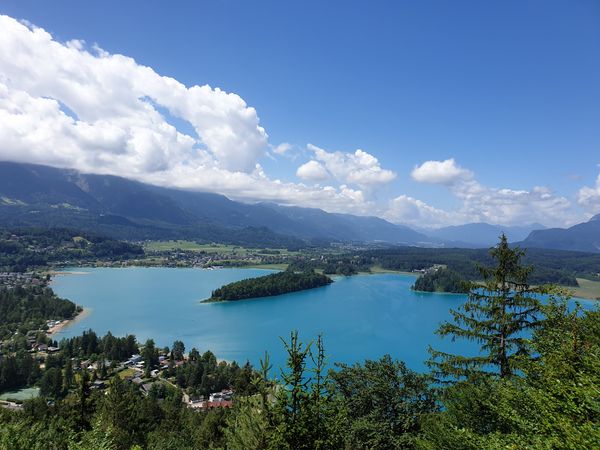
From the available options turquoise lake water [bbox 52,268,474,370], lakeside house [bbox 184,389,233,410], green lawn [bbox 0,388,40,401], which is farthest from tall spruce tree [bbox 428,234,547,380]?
green lawn [bbox 0,388,40,401]

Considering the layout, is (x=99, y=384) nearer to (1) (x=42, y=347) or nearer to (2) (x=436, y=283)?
(1) (x=42, y=347)

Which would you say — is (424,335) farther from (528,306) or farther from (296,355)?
(296,355)

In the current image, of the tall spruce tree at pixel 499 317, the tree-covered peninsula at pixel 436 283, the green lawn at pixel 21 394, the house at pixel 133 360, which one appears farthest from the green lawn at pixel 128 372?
the tree-covered peninsula at pixel 436 283

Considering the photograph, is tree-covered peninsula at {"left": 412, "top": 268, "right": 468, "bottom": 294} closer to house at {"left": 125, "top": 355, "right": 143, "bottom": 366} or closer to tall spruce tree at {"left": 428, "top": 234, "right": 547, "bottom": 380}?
house at {"left": 125, "top": 355, "right": 143, "bottom": 366}

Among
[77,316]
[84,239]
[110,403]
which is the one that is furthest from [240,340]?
[84,239]

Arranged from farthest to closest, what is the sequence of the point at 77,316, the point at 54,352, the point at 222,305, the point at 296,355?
the point at 222,305 → the point at 77,316 → the point at 54,352 → the point at 296,355

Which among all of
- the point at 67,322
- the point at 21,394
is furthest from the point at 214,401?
the point at 67,322
